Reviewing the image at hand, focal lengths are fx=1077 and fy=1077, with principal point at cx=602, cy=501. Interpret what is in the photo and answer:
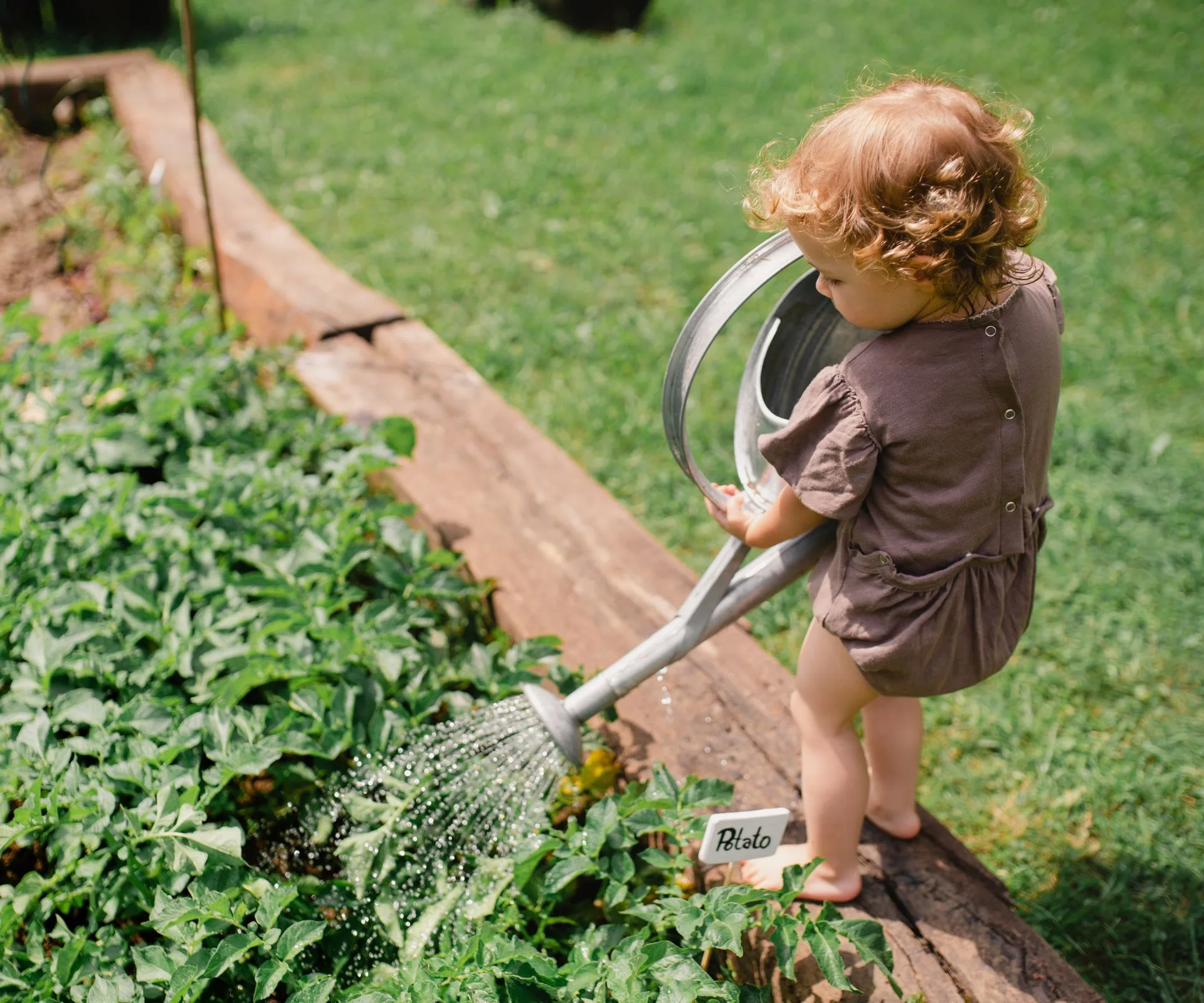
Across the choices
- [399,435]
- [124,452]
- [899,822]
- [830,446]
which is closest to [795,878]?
[899,822]

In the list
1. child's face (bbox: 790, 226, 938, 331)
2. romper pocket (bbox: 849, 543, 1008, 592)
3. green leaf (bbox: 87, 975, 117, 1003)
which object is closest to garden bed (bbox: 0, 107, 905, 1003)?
green leaf (bbox: 87, 975, 117, 1003)

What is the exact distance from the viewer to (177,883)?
1510 millimetres

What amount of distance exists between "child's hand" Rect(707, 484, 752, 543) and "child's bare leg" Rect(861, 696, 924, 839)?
0.44 meters

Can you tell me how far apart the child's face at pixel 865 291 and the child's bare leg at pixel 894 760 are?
72 centimetres

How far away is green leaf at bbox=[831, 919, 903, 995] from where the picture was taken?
4.77ft

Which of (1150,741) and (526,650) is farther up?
(526,650)

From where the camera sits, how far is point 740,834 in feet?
5.28

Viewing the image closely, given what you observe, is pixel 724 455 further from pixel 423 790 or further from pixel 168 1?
pixel 168 1

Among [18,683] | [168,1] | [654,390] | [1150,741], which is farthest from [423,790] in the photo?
[168,1]

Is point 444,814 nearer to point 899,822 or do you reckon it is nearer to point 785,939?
point 785,939

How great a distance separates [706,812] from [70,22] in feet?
23.0

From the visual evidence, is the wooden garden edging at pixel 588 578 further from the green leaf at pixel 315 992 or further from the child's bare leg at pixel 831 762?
the green leaf at pixel 315 992

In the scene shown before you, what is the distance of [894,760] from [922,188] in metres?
0.98

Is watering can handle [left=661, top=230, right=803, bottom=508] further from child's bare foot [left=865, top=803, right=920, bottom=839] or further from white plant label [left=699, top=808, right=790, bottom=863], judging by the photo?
child's bare foot [left=865, top=803, right=920, bottom=839]
